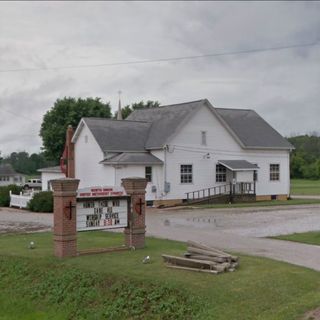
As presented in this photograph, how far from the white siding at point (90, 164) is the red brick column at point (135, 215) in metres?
21.2

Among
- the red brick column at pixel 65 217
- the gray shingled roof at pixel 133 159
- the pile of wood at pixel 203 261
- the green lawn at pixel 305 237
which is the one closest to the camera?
the pile of wood at pixel 203 261

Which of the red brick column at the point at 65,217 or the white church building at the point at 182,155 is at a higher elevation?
the white church building at the point at 182,155

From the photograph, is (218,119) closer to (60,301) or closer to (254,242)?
(254,242)

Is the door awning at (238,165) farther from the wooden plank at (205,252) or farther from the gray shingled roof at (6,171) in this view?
the gray shingled roof at (6,171)

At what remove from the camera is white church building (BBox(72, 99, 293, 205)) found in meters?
38.8

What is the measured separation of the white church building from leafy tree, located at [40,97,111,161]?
2031cm

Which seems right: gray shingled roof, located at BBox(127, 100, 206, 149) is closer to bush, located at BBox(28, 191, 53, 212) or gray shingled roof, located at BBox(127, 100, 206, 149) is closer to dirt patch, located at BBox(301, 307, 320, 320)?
bush, located at BBox(28, 191, 53, 212)

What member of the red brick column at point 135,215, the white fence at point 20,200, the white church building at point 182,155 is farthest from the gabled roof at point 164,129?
the red brick column at point 135,215

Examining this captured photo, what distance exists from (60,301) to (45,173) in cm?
3952

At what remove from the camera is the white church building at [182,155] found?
38844mm

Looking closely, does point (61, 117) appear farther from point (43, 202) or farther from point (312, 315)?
point (312, 315)

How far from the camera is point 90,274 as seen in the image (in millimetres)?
12906

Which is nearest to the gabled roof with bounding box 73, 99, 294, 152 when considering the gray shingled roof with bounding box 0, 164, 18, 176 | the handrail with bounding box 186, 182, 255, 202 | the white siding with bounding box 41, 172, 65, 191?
the handrail with bounding box 186, 182, 255, 202

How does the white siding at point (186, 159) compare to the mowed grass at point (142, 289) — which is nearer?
the mowed grass at point (142, 289)
